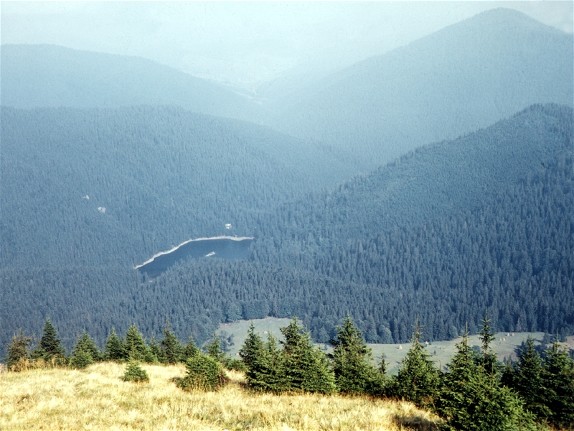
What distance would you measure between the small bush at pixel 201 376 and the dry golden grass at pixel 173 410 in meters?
1.09

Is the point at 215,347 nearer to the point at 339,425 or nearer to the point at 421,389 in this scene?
the point at 421,389

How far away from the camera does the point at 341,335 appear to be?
149 feet

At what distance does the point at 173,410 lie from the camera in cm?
2486

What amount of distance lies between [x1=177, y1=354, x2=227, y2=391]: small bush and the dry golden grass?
1.09 m

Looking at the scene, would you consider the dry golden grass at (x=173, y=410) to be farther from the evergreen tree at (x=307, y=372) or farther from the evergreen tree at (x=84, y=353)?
the evergreen tree at (x=84, y=353)

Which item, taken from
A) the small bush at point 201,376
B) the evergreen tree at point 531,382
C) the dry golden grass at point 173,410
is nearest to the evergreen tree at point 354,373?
the dry golden grass at point 173,410

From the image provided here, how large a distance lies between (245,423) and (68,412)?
9.61m

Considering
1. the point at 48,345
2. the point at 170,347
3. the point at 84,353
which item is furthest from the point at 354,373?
the point at 48,345

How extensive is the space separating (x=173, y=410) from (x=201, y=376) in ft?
27.1

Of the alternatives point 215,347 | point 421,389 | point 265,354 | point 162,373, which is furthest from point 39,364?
point 421,389

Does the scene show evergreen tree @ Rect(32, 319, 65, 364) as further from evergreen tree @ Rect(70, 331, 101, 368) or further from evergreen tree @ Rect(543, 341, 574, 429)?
evergreen tree @ Rect(543, 341, 574, 429)

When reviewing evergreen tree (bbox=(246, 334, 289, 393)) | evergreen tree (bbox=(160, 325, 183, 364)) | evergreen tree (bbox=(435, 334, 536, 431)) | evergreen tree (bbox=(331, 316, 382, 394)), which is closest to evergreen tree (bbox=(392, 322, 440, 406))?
evergreen tree (bbox=(331, 316, 382, 394))

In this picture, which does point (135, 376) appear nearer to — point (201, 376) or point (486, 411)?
point (201, 376)

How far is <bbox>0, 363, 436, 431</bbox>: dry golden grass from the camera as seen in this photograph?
22.1m
